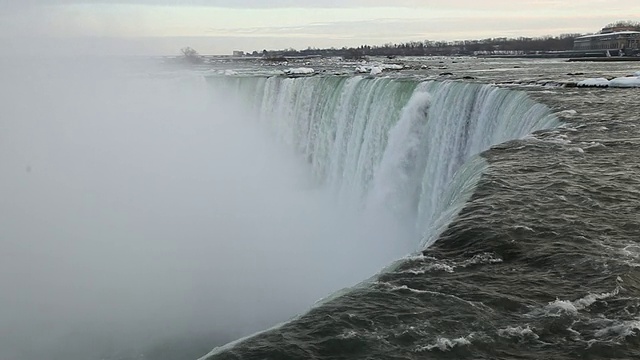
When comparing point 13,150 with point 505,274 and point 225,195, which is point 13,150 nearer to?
point 225,195

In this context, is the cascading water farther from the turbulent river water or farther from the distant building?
the distant building

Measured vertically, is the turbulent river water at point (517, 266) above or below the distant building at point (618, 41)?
below

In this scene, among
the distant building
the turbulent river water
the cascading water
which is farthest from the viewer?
the distant building

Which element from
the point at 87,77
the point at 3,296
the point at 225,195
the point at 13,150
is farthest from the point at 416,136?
the point at 87,77

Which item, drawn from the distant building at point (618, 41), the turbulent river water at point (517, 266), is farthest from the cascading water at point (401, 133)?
the distant building at point (618, 41)

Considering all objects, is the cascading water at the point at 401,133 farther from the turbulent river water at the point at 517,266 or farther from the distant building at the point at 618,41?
the distant building at the point at 618,41

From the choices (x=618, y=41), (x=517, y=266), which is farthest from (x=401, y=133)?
(x=618, y=41)

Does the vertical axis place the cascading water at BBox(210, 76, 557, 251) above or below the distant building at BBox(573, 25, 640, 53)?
below

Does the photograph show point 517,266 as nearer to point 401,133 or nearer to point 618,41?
point 401,133

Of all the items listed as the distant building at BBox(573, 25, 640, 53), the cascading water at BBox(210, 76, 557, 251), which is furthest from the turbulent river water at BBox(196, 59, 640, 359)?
the distant building at BBox(573, 25, 640, 53)

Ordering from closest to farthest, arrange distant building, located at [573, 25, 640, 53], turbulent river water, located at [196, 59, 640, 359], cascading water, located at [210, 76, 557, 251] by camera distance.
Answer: turbulent river water, located at [196, 59, 640, 359] → cascading water, located at [210, 76, 557, 251] → distant building, located at [573, 25, 640, 53]
